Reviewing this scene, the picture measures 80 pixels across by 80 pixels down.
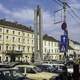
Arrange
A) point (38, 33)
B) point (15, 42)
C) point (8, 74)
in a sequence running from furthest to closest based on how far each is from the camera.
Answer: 1. point (15, 42)
2. point (38, 33)
3. point (8, 74)

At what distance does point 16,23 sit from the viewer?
11200 centimetres

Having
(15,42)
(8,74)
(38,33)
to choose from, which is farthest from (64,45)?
(15,42)

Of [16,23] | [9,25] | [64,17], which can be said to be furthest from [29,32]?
[64,17]

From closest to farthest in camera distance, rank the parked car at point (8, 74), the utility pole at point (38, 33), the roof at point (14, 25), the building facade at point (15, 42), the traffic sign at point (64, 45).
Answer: the parked car at point (8, 74)
the traffic sign at point (64, 45)
the utility pole at point (38, 33)
the building facade at point (15, 42)
the roof at point (14, 25)

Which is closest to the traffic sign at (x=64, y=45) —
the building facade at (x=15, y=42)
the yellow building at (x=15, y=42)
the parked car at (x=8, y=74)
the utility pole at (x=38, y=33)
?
the parked car at (x=8, y=74)

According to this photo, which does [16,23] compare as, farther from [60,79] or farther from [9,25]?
[60,79]

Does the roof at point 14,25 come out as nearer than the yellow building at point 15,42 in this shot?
No

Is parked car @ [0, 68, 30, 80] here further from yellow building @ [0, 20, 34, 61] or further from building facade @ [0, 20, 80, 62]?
yellow building @ [0, 20, 34, 61]

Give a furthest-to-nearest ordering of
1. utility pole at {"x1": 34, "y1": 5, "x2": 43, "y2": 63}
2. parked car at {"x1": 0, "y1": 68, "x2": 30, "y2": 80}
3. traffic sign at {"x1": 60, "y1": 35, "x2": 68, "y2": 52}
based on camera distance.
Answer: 1. utility pole at {"x1": 34, "y1": 5, "x2": 43, "y2": 63}
2. traffic sign at {"x1": 60, "y1": 35, "x2": 68, "y2": 52}
3. parked car at {"x1": 0, "y1": 68, "x2": 30, "y2": 80}

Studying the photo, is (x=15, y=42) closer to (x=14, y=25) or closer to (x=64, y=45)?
(x=14, y=25)

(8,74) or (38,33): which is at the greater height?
(38,33)

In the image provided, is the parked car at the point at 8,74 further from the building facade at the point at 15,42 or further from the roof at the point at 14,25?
the roof at the point at 14,25

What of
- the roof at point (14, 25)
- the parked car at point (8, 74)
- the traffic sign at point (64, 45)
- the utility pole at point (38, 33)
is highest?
the roof at point (14, 25)

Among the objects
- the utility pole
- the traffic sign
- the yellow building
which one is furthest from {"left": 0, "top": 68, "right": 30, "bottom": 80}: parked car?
the yellow building
